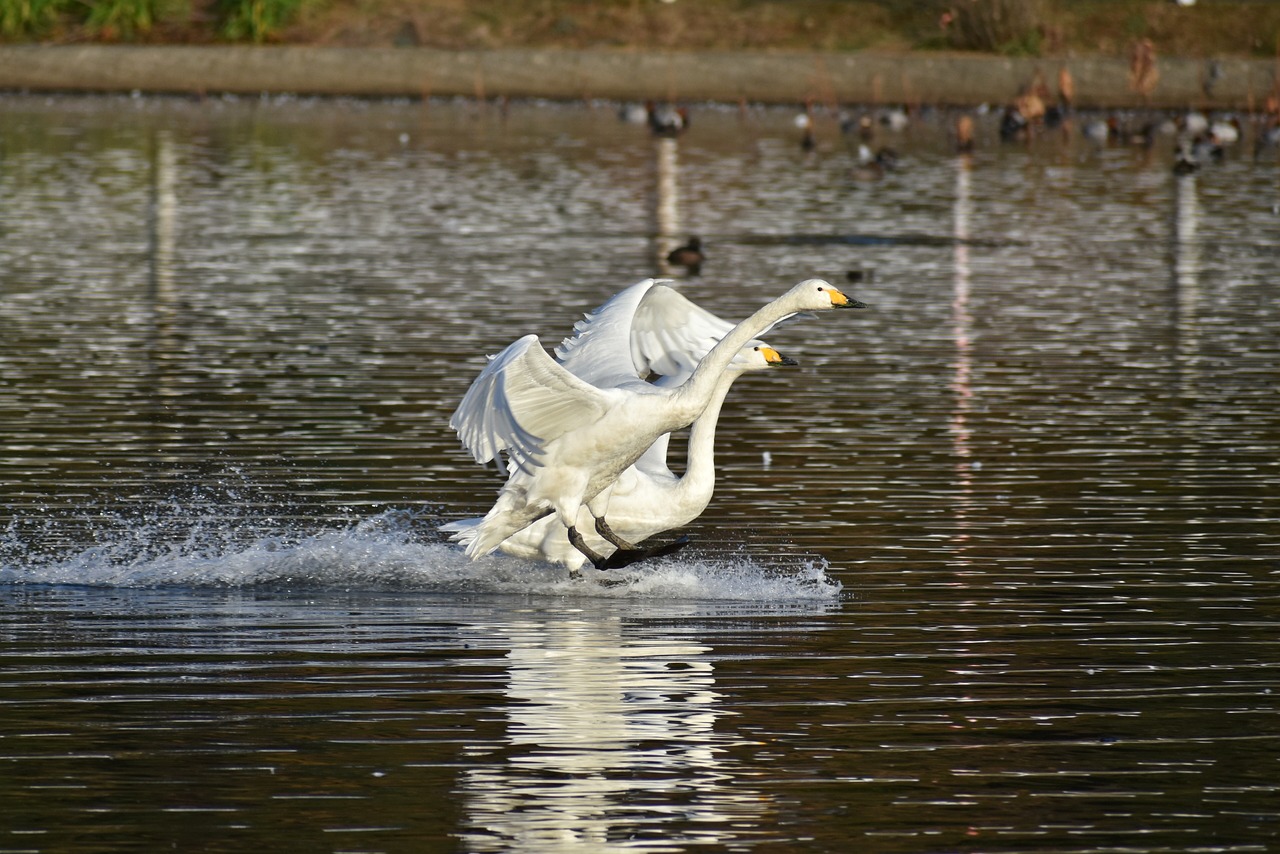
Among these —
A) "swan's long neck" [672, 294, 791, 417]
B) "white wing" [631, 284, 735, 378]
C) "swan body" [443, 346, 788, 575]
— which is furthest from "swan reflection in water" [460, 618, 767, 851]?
"white wing" [631, 284, 735, 378]

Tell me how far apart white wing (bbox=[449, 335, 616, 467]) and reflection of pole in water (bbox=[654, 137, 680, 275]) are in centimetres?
1187

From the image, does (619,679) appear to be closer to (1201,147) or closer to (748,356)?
(748,356)

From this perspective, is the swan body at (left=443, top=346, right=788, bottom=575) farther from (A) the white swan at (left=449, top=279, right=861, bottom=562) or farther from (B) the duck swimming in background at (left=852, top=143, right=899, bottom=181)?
(B) the duck swimming in background at (left=852, top=143, right=899, bottom=181)

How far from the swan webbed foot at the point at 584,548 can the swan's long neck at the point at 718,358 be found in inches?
35.5

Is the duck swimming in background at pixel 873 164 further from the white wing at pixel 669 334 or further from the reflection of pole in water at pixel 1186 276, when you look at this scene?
the white wing at pixel 669 334

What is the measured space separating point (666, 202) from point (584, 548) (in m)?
18.6

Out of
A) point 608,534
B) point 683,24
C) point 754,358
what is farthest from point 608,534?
point 683,24

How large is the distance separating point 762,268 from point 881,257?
175cm

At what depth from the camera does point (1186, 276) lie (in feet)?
72.2

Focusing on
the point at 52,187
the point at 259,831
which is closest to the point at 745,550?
the point at 259,831

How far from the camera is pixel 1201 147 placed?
112ft

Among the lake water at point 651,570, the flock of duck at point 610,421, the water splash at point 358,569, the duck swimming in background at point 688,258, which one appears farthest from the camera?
the duck swimming in background at point 688,258

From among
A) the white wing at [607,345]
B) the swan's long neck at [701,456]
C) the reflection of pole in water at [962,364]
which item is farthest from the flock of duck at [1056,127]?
the swan's long neck at [701,456]

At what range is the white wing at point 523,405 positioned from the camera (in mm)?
9406
